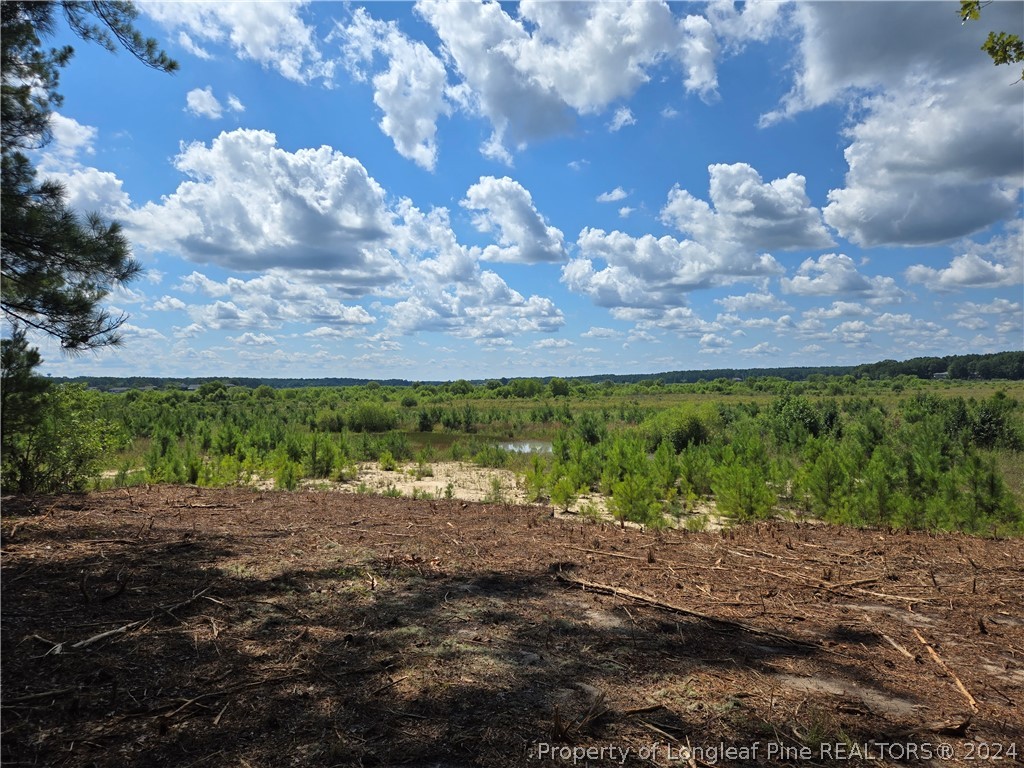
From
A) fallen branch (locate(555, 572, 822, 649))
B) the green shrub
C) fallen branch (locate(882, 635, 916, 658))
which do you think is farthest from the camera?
the green shrub

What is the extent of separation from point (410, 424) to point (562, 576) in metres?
32.3

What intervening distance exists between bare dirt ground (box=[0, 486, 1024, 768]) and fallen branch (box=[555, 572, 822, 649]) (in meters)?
0.04

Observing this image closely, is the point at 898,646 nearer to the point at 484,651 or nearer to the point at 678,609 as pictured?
the point at 678,609

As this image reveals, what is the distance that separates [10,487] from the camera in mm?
8422

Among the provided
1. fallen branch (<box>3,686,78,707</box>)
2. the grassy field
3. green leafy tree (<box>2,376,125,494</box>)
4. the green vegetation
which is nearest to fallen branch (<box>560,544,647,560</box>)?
the green vegetation

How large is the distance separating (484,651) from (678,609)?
1.78 m

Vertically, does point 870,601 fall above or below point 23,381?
below

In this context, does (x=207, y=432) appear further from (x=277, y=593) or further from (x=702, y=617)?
(x=702, y=617)

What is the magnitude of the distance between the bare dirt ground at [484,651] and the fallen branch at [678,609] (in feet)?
0.15

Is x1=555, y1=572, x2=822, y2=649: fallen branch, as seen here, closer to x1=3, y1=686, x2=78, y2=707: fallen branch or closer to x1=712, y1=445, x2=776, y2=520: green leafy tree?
x1=3, y1=686, x2=78, y2=707: fallen branch

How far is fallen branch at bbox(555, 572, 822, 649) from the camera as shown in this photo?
4.07 meters

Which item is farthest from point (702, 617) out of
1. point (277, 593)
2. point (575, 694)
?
→ point (277, 593)

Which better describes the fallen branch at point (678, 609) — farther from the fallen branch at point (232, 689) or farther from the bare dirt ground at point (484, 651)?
the fallen branch at point (232, 689)

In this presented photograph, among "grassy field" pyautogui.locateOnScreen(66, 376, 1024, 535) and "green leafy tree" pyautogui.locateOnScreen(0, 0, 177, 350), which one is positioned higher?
"green leafy tree" pyautogui.locateOnScreen(0, 0, 177, 350)
